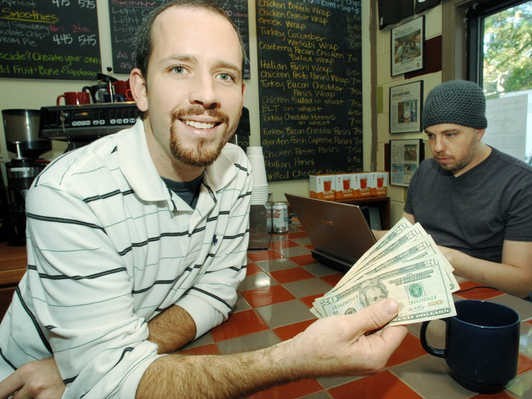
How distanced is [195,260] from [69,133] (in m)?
1.07

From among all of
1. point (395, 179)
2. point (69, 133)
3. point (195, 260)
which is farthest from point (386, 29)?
point (195, 260)

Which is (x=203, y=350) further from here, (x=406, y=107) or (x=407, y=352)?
(x=406, y=107)

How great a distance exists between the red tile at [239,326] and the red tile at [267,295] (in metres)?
0.06

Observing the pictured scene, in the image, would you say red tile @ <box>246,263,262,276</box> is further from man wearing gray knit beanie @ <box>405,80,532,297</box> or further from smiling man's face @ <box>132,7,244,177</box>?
man wearing gray knit beanie @ <box>405,80,532,297</box>

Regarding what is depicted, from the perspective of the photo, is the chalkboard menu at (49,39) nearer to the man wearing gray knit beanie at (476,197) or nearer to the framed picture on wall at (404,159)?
the man wearing gray knit beanie at (476,197)

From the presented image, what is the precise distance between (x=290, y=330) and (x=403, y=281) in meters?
0.27

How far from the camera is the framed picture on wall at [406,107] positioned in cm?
257

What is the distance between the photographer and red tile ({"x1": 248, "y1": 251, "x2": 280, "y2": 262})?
130 centimetres

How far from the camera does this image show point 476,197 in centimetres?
138

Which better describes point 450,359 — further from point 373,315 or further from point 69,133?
point 69,133

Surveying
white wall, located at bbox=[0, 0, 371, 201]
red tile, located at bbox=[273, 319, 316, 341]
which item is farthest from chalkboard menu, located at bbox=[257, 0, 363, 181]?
red tile, located at bbox=[273, 319, 316, 341]

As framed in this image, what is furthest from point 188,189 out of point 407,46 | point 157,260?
point 407,46

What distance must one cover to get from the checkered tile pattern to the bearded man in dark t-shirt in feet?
1.06

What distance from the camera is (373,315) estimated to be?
0.59 m
